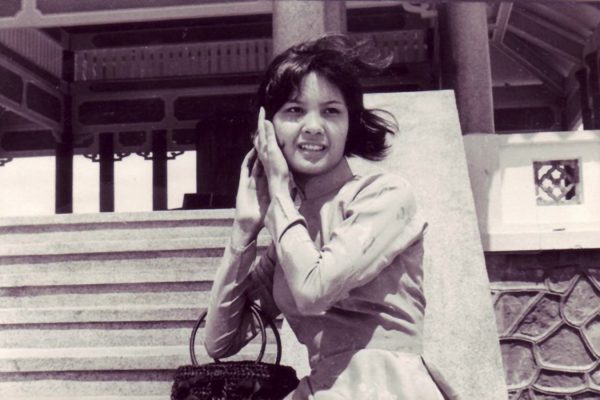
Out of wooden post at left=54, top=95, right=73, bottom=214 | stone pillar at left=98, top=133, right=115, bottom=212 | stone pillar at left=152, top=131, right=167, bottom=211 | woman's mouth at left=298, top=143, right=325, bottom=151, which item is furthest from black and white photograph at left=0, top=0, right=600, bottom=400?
stone pillar at left=152, top=131, right=167, bottom=211

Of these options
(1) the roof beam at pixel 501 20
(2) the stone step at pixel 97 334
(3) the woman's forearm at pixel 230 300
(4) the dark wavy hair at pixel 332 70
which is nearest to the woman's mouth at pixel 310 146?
(4) the dark wavy hair at pixel 332 70

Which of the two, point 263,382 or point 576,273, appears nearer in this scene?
point 263,382

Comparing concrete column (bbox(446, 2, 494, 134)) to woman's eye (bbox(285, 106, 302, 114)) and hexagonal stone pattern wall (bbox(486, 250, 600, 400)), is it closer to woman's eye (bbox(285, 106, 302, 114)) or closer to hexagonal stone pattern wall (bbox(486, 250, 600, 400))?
hexagonal stone pattern wall (bbox(486, 250, 600, 400))

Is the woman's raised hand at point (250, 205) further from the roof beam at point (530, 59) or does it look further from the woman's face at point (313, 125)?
the roof beam at point (530, 59)

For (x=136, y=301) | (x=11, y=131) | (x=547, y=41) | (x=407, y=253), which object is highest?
(x=547, y=41)

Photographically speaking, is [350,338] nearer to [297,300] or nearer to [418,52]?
[297,300]

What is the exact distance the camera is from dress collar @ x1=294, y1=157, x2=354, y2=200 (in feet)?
6.23

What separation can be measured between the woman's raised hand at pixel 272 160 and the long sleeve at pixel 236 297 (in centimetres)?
18

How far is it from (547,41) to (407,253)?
42.5ft

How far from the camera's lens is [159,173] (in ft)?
51.2

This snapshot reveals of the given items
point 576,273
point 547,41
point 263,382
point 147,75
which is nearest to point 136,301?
point 576,273

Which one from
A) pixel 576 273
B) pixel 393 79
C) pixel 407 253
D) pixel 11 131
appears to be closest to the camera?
pixel 407 253

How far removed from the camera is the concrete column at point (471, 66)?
780cm

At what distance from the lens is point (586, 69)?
12.9 metres
